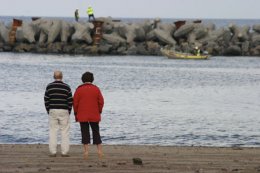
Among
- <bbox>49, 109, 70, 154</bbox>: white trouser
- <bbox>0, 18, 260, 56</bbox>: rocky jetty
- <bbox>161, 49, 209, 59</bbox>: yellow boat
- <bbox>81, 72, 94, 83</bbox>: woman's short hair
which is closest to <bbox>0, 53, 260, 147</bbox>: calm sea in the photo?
<bbox>161, 49, 209, 59</bbox>: yellow boat

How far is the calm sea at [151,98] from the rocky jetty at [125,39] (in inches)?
64.9

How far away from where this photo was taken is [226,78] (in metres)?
54.9

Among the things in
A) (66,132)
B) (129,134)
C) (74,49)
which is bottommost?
(74,49)

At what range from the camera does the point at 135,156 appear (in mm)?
15891

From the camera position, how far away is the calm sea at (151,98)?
24812 millimetres

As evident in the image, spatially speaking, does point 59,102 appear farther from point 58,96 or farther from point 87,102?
point 87,102

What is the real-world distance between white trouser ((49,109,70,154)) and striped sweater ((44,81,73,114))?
85mm

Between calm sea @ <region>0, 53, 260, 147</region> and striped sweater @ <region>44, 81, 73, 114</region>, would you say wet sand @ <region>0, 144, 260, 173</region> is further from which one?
calm sea @ <region>0, 53, 260, 147</region>

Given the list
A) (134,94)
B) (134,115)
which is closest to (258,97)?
(134,94)

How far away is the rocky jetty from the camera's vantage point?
74.6 m

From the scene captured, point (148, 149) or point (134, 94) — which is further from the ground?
point (148, 149)

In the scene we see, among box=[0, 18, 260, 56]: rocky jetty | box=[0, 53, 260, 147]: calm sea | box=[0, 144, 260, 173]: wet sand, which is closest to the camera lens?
box=[0, 144, 260, 173]: wet sand

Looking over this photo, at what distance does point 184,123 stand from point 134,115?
2973mm

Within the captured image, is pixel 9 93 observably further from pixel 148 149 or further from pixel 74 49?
pixel 74 49
